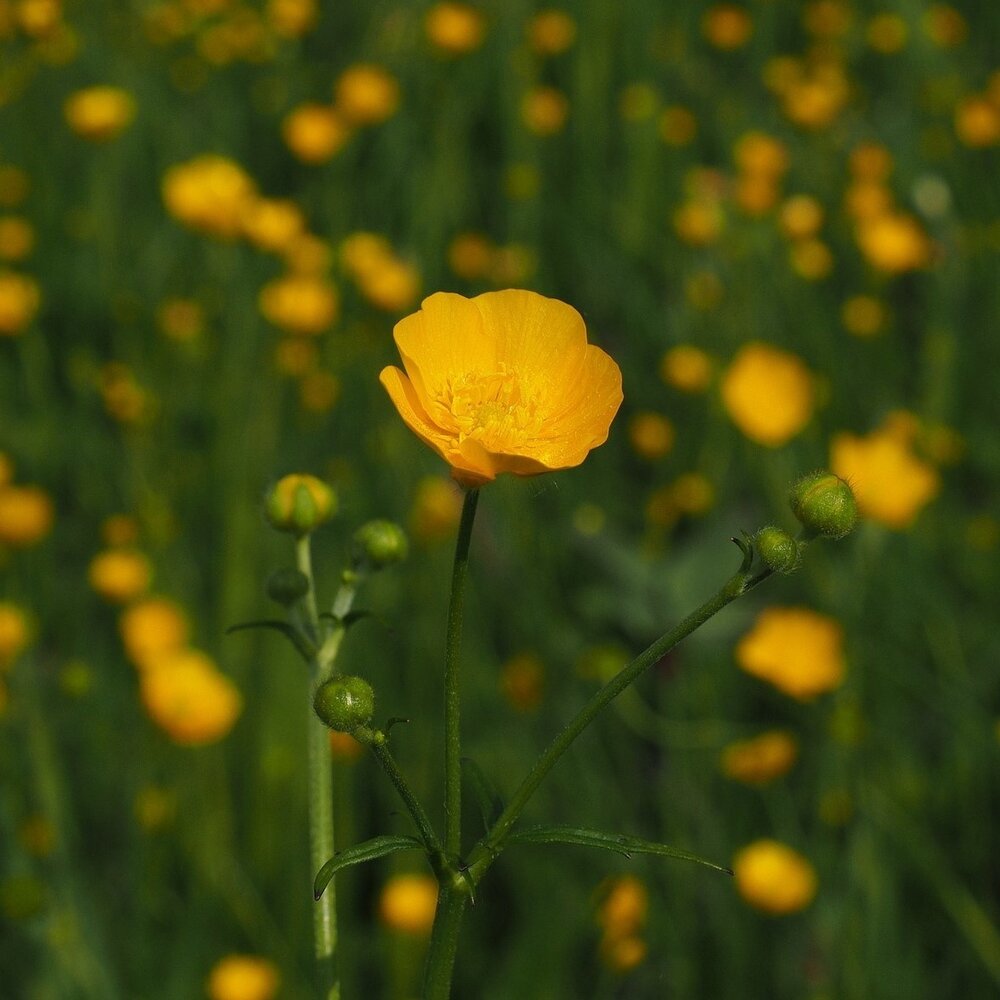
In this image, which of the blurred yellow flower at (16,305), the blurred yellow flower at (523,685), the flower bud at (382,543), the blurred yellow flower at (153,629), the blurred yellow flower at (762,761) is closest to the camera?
the flower bud at (382,543)

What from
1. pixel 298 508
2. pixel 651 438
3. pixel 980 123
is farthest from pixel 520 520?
pixel 980 123

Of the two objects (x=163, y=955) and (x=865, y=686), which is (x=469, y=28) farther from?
(x=163, y=955)

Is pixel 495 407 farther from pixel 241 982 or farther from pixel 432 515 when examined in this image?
pixel 432 515

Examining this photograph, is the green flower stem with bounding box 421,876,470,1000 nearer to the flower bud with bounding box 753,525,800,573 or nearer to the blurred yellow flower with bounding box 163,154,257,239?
the flower bud with bounding box 753,525,800,573

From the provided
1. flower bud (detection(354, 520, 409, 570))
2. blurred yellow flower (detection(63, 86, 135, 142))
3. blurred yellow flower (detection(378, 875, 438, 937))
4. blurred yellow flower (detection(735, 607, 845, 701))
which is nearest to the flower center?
flower bud (detection(354, 520, 409, 570))

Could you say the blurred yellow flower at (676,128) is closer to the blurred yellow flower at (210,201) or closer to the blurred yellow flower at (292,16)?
the blurred yellow flower at (292,16)

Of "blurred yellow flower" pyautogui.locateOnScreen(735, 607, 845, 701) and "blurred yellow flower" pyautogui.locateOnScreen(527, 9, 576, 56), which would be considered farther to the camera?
"blurred yellow flower" pyautogui.locateOnScreen(527, 9, 576, 56)

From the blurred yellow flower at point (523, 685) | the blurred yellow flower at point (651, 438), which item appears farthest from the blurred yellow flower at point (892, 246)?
the blurred yellow flower at point (523, 685)
